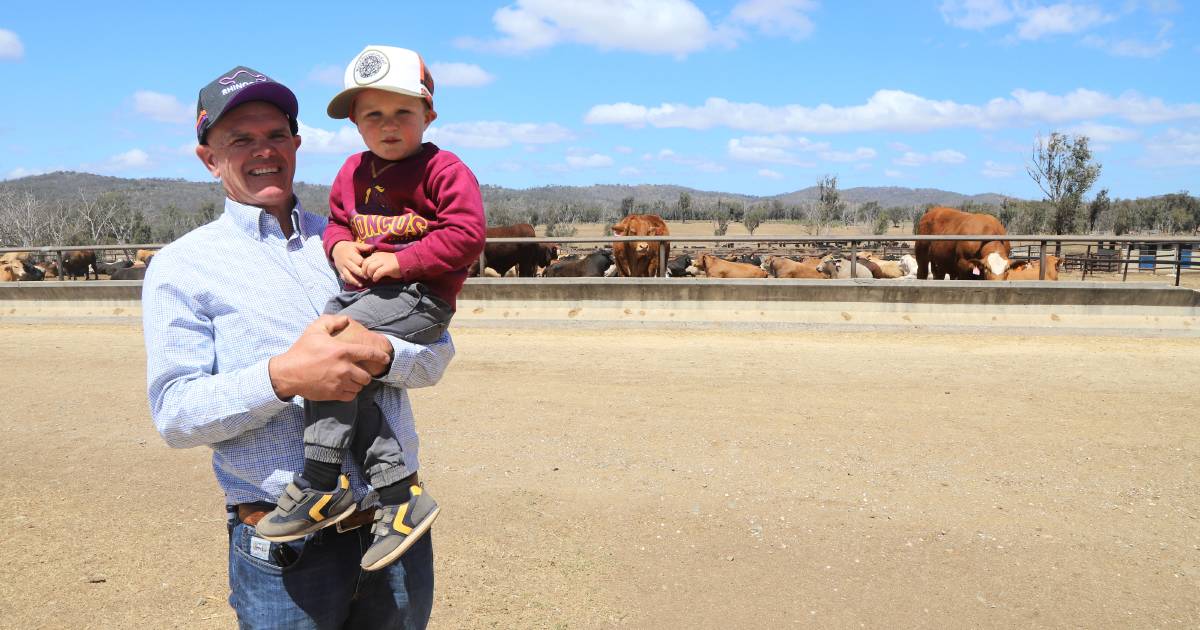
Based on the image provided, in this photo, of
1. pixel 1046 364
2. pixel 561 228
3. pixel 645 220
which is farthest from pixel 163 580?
pixel 561 228

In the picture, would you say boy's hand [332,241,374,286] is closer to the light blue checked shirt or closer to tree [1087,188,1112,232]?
the light blue checked shirt

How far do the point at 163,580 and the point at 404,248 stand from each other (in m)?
2.95

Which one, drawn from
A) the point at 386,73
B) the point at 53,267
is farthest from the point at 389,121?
the point at 53,267

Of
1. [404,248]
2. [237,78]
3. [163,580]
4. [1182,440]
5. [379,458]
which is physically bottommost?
[163,580]

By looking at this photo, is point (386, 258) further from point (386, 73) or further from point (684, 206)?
point (684, 206)

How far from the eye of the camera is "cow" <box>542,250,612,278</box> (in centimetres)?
1914

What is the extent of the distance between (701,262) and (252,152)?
18.3 m

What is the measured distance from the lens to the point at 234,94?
2.12m

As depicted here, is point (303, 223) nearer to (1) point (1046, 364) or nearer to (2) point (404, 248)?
(2) point (404, 248)

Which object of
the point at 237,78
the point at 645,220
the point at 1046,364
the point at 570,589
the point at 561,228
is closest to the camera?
the point at 237,78

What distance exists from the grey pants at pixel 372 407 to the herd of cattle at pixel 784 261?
993 cm

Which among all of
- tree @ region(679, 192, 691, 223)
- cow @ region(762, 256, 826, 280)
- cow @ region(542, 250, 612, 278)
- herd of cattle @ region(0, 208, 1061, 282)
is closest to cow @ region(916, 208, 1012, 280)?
herd of cattle @ region(0, 208, 1061, 282)

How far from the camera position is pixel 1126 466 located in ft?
18.3

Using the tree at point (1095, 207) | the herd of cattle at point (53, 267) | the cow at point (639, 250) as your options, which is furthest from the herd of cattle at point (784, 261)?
the tree at point (1095, 207)
